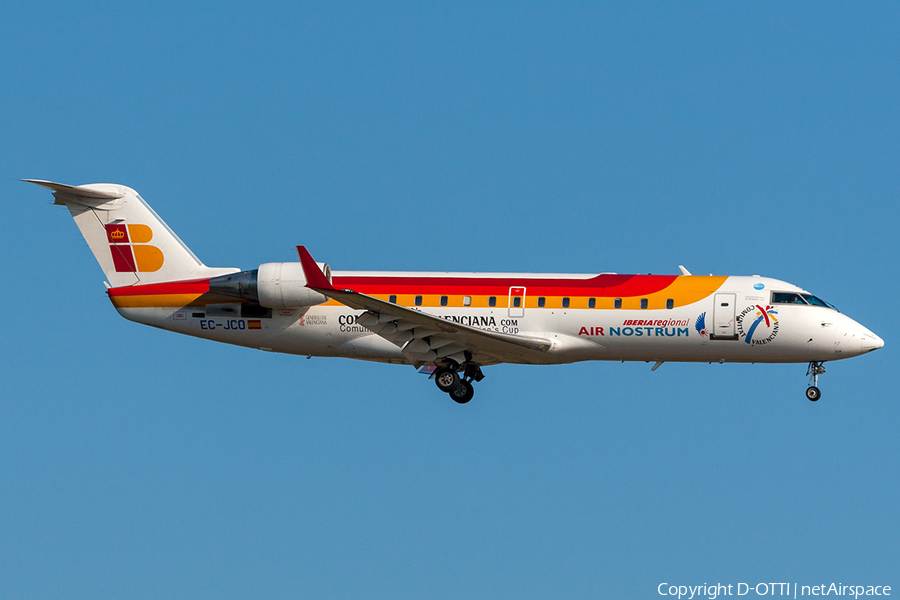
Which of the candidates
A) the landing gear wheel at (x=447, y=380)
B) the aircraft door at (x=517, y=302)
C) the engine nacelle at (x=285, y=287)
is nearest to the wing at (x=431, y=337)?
the landing gear wheel at (x=447, y=380)

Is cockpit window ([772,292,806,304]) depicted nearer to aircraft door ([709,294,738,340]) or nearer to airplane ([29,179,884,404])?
airplane ([29,179,884,404])

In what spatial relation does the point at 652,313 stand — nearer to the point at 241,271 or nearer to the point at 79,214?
the point at 241,271

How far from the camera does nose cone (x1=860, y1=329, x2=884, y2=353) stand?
25234mm

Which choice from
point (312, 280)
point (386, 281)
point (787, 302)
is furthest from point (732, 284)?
point (312, 280)

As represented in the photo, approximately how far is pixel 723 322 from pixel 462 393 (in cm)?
692

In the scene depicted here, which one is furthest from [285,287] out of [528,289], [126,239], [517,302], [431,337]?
[528,289]

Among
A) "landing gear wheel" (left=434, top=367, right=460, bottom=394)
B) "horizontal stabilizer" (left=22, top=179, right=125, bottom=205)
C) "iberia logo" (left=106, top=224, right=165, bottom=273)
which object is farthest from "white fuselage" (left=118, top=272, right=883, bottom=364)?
"horizontal stabilizer" (left=22, top=179, right=125, bottom=205)

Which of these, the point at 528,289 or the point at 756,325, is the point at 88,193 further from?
the point at 756,325

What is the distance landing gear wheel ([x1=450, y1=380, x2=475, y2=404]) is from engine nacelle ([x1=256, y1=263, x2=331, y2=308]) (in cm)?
417

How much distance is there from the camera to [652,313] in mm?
25234

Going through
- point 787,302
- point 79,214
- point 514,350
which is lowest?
point 514,350

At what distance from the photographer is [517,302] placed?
1008 inches

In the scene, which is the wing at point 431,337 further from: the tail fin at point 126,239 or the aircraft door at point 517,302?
the tail fin at point 126,239

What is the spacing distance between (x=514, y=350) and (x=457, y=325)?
192 centimetres
